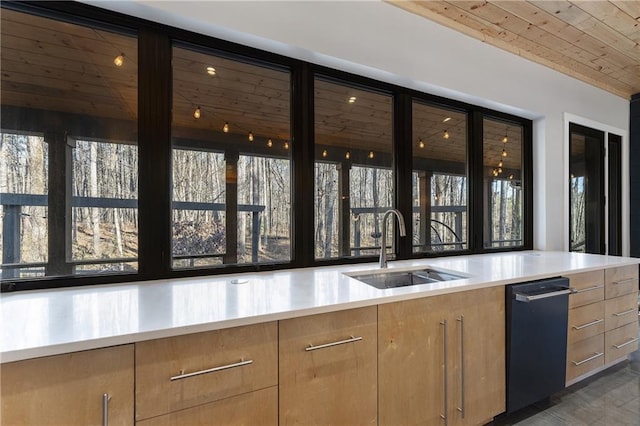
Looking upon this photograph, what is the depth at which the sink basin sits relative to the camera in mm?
1813

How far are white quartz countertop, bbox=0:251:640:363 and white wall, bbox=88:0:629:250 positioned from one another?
1.38 meters

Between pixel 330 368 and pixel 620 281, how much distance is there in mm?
2484

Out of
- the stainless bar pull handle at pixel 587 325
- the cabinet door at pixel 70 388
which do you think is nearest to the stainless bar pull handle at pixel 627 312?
the stainless bar pull handle at pixel 587 325

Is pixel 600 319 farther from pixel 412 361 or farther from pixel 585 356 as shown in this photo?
pixel 412 361

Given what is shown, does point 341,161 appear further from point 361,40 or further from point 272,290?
point 272,290

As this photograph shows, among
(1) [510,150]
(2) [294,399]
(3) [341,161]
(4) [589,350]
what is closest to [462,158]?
(1) [510,150]

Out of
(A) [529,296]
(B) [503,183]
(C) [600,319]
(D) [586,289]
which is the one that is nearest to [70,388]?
(A) [529,296]

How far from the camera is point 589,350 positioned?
201 cm

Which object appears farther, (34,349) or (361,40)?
(361,40)

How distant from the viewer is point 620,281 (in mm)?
2189

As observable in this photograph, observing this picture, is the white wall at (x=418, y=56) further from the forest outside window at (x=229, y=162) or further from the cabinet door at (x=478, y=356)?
the cabinet door at (x=478, y=356)

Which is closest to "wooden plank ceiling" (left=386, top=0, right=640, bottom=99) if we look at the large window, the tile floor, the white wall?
the white wall

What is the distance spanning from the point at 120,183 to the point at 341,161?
1388 millimetres

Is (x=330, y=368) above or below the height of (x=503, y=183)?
below
